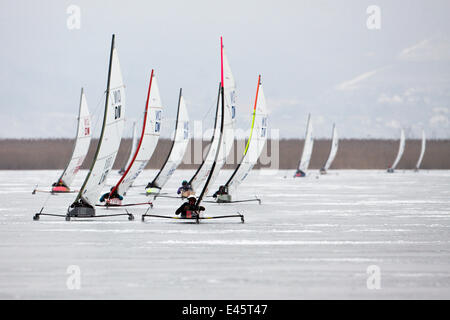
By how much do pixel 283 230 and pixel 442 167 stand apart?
61643 mm

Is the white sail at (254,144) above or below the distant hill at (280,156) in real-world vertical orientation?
above

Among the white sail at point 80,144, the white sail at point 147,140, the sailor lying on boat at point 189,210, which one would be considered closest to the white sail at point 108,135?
the sailor lying on boat at point 189,210

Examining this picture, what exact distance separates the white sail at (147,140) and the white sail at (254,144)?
9.79 ft

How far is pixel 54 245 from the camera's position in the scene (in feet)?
48.7

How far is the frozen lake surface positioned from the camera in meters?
10.4

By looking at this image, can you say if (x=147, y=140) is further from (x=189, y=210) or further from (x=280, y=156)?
(x=280, y=156)

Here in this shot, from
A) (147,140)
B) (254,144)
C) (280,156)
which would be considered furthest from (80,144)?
(280,156)

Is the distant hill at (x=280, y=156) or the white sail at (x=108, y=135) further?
the distant hill at (x=280, y=156)

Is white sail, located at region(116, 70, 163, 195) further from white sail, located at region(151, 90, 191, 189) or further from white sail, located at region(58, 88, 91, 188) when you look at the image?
white sail, located at region(58, 88, 91, 188)

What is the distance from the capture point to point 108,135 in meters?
19.8

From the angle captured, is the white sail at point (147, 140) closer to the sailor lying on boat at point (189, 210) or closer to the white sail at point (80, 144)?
the white sail at point (80, 144)

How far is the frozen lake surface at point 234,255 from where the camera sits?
1037cm

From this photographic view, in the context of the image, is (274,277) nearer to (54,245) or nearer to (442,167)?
(54,245)

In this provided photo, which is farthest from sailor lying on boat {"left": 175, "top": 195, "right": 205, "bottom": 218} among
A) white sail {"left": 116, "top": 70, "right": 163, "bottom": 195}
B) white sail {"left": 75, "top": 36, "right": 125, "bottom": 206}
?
white sail {"left": 116, "top": 70, "right": 163, "bottom": 195}
